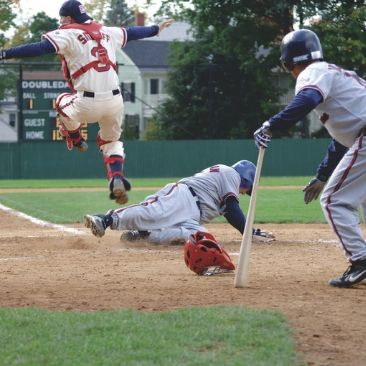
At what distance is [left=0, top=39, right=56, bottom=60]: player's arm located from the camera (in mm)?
9773

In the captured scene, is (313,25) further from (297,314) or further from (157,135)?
(297,314)

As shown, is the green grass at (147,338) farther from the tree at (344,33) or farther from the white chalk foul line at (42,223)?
the tree at (344,33)

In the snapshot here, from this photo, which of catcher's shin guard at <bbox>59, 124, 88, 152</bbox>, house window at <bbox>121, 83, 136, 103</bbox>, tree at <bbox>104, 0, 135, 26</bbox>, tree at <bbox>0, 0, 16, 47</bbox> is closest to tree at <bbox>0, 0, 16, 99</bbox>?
tree at <bbox>0, 0, 16, 47</bbox>

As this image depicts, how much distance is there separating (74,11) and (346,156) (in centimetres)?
408

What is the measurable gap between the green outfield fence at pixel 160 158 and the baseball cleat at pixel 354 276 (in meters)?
28.3

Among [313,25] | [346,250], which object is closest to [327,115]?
[346,250]

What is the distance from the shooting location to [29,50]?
9.91m

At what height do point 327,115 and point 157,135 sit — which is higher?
point 327,115

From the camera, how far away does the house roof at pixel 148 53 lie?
72.4 meters

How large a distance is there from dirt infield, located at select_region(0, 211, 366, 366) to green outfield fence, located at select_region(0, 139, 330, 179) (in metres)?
24.5

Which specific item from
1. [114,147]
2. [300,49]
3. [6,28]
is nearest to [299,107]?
[300,49]

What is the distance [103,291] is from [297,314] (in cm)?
175

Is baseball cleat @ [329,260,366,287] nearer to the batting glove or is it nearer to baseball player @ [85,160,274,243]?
the batting glove

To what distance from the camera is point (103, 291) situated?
7.39m
